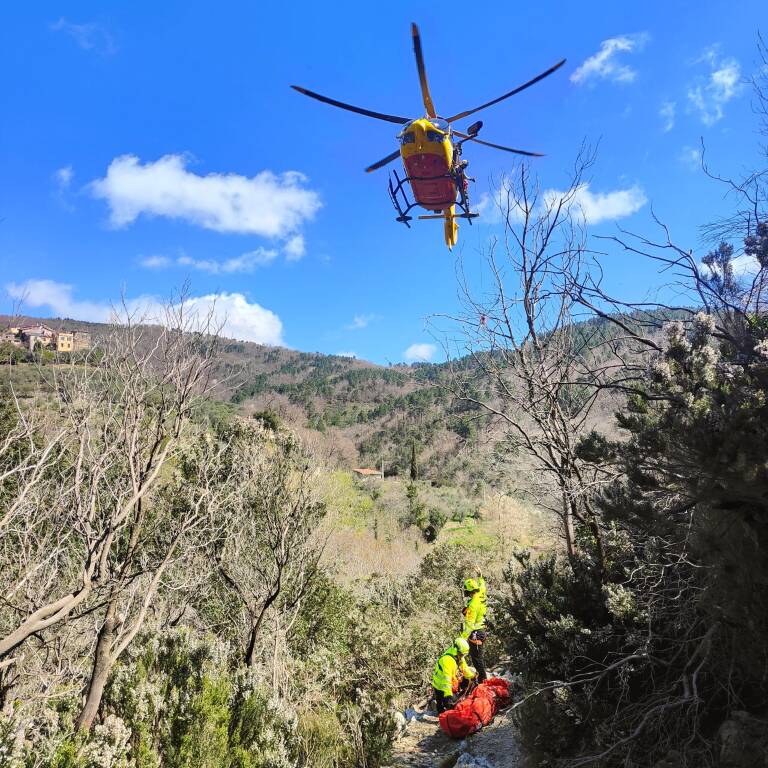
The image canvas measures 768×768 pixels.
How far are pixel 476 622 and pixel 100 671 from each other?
4.68 metres

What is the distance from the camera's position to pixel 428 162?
8.38 meters

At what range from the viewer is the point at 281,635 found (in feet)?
22.7

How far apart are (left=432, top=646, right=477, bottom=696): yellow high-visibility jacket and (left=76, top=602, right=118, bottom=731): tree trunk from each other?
156 inches

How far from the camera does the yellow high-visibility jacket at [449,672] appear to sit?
20.0 feet

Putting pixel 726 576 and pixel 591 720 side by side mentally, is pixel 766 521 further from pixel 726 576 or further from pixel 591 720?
pixel 591 720

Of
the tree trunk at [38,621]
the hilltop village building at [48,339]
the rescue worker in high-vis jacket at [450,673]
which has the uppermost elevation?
the hilltop village building at [48,339]

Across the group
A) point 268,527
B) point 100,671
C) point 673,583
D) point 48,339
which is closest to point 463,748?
point 673,583

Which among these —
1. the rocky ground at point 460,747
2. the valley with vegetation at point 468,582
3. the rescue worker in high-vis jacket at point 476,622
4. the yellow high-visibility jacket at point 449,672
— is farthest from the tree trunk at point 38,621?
the rescue worker in high-vis jacket at point 476,622

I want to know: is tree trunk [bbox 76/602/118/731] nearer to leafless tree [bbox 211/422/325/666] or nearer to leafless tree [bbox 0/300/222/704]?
leafless tree [bbox 0/300/222/704]

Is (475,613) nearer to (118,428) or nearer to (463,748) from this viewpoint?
(463,748)

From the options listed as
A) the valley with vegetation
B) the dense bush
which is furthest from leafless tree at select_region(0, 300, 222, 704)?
the dense bush

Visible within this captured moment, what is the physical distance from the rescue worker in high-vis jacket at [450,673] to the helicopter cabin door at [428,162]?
22.5 feet

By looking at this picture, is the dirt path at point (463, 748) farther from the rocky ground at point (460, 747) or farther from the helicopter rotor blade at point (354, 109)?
the helicopter rotor blade at point (354, 109)

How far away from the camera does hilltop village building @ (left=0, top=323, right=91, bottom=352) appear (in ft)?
12.6
